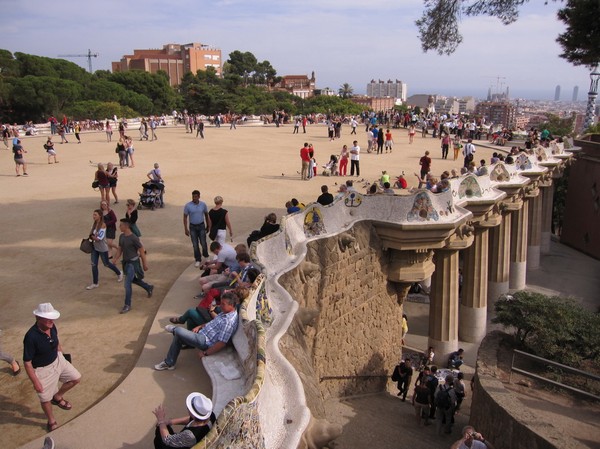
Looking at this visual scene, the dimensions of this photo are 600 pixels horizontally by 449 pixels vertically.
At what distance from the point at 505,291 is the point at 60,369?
49.2 feet

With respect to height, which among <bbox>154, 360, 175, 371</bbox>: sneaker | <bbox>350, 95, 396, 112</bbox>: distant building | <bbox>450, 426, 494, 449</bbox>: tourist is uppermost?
<bbox>350, 95, 396, 112</bbox>: distant building

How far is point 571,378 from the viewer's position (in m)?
10.0

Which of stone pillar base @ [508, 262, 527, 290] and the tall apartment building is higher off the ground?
the tall apartment building

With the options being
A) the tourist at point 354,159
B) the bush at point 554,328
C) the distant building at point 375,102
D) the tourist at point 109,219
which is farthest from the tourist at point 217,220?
the distant building at point 375,102

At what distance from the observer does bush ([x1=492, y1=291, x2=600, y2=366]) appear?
10.5m

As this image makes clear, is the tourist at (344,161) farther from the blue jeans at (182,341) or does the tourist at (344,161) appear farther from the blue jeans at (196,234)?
the blue jeans at (182,341)

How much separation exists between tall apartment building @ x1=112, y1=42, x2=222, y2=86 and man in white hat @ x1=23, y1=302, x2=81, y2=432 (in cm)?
10799

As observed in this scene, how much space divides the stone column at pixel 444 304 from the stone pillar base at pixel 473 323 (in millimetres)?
1804

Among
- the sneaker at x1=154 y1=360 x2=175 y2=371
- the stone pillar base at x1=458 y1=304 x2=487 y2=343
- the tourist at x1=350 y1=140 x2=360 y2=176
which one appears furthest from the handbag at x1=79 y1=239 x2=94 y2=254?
the tourist at x1=350 y1=140 x2=360 y2=176

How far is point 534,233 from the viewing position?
20.9m

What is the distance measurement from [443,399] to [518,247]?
10.7 m

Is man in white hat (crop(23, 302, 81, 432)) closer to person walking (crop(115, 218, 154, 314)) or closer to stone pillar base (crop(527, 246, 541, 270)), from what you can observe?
person walking (crop(115, 218, 154, 314))

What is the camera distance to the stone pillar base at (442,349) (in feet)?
42.5

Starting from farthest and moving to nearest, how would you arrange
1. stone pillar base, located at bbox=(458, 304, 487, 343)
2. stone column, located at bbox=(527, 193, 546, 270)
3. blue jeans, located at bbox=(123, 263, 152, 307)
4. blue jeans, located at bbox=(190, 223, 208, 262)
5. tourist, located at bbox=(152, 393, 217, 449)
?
1. stone column, located at bbox=(527, 193, 546, 270)
2. stone pillar base, located at bbox=(458, 304, 487, 343)
3. blue jeans, located at bbox=(190, 223, 208, 262)
4. blue jeans, located at bbox=(123, 263, 152, 307)
5. tourist, located at bbox=(152, 393, 217, 449)
